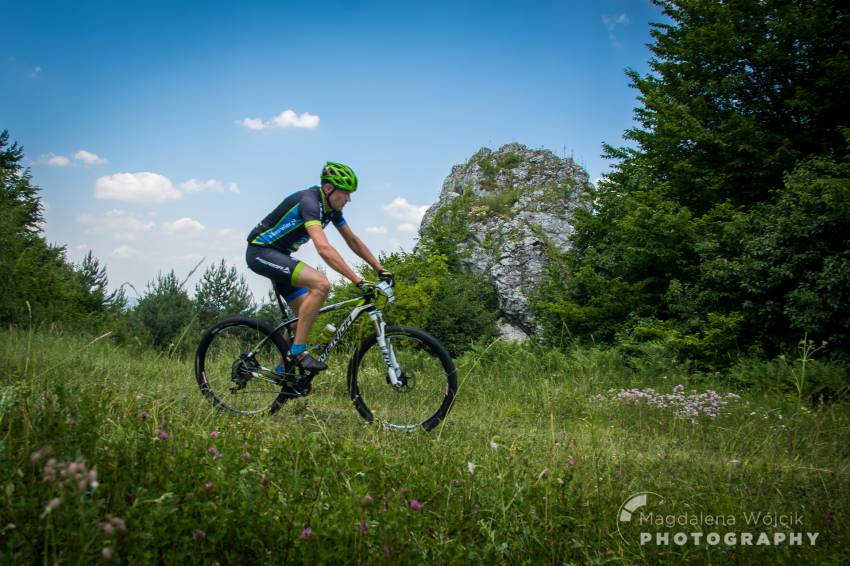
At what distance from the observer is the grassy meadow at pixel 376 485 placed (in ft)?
6.42

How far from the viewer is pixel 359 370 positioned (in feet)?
18.1

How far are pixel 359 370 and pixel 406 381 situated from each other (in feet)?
1.74

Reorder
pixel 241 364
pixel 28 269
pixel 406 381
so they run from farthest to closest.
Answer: pixel 28 269
pixel 241 364
pixel 406 381

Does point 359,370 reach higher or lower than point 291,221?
lower

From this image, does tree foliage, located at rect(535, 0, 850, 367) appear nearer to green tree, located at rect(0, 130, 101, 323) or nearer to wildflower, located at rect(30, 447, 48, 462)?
wildflower, located at rect(30, 447, 48, 462)

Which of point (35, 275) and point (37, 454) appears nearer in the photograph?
point (37, 454)

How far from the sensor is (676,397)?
6.56 meters

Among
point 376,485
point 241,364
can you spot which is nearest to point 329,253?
point 241,364

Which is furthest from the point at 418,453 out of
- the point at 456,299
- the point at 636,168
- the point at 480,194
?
the point at 480,194

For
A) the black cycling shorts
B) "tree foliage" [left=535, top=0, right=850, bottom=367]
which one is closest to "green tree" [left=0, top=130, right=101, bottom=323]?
the black cycling shorts

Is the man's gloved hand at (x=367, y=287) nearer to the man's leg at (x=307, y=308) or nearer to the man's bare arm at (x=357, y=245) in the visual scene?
the man's leg at (x=307, y=308)

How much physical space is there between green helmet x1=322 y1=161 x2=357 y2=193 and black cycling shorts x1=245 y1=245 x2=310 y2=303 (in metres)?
0.89

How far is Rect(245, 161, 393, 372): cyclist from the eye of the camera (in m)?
5.37

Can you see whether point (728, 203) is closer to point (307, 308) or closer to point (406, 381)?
point (406, 381)
